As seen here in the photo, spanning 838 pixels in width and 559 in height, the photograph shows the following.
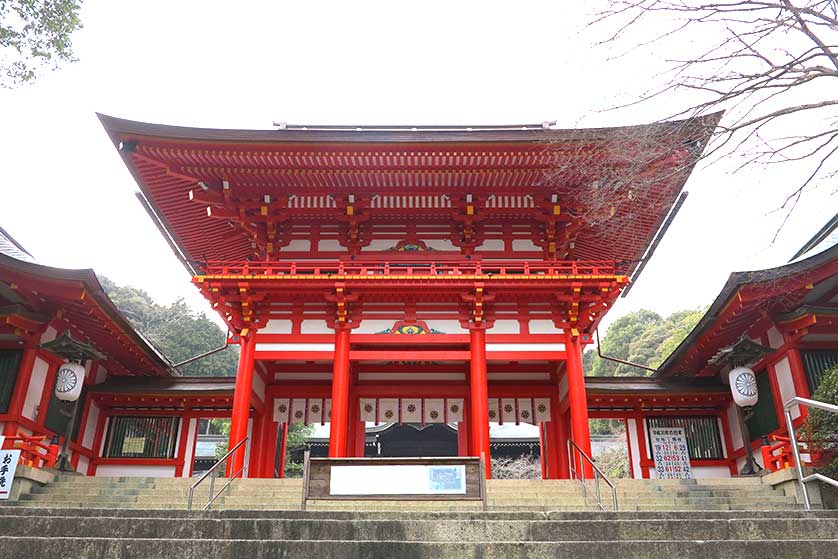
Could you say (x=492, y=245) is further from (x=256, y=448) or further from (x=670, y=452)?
(x=256, y=448)

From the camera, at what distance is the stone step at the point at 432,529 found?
419cm

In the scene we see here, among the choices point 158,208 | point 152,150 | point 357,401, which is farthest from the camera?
point 357,401

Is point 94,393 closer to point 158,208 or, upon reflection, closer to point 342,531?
point 158,208

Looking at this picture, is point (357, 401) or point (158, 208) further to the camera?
point (357, 401)

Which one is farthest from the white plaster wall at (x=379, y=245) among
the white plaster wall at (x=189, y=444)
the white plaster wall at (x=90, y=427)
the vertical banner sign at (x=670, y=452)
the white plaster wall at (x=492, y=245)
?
the vertical banner sign at (x=670, y=452)

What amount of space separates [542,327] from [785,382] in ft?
13.5

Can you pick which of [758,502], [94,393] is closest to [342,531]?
[758,502]

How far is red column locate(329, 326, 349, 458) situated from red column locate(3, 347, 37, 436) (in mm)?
5212

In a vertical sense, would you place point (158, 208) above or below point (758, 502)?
above

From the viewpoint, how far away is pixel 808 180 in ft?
20.0

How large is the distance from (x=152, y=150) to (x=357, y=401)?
6.25 metres

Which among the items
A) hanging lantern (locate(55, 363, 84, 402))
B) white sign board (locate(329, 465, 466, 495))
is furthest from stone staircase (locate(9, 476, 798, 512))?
hanging lantern (locate(55, 363, 84, 402))

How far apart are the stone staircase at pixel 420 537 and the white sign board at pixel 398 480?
1.32 m

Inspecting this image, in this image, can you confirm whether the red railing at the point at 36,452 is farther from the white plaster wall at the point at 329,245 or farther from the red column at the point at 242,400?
the white plaster wall at the point at 329,245
